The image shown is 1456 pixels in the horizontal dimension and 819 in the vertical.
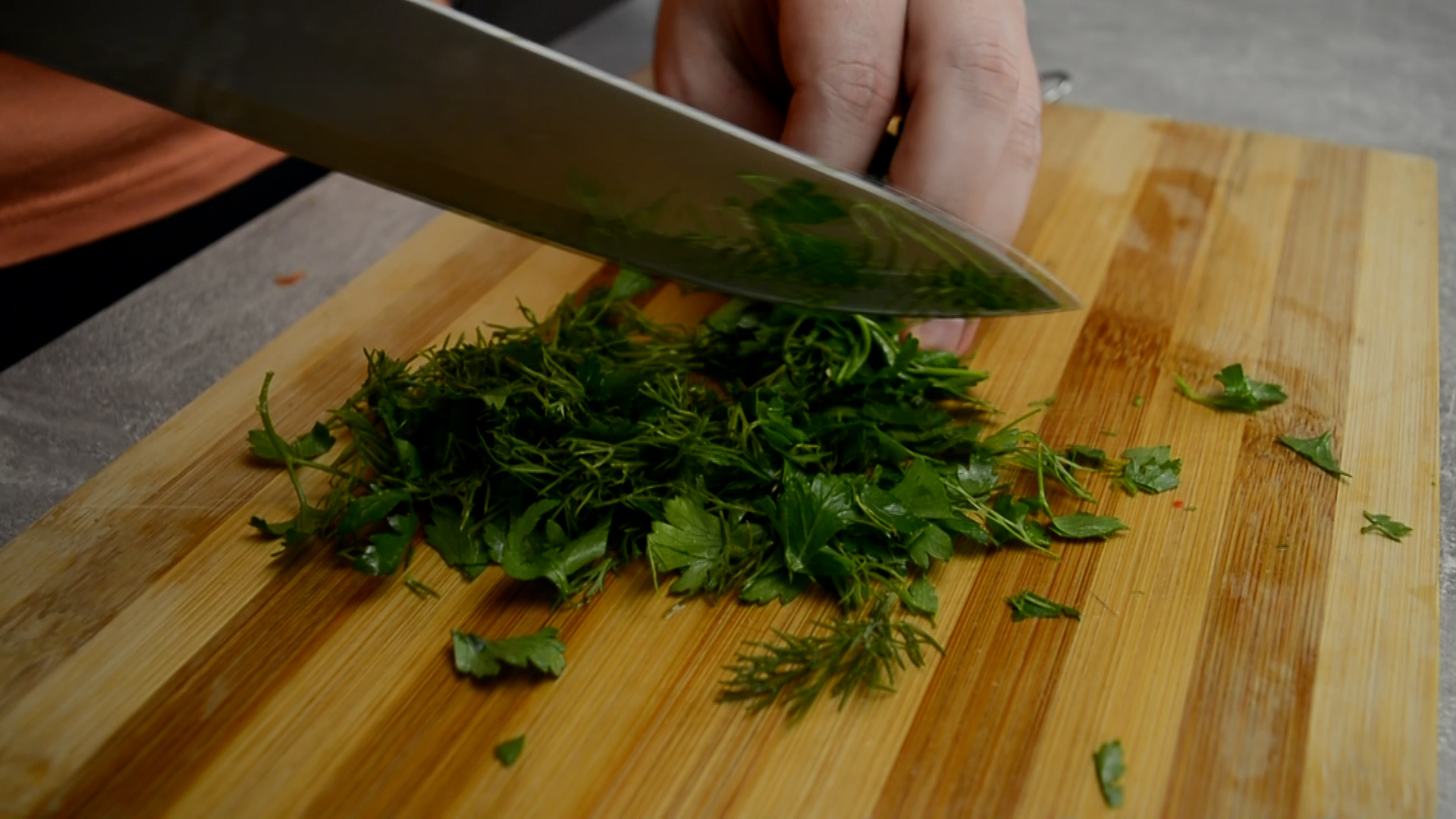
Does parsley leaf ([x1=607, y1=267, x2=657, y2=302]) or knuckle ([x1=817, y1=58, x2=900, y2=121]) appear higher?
knuckle ([x1=817, y1=58, x2=900, y2=121])

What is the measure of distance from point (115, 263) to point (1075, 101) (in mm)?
2287

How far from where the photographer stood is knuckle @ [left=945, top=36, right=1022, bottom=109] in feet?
5.74

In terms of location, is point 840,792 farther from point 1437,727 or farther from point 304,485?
point 304,485

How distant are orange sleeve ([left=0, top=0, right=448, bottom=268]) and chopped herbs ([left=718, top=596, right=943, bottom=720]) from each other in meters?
1.56

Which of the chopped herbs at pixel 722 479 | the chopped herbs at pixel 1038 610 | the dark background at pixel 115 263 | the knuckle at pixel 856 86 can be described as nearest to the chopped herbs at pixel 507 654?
the chopped herbs at pixel 722 479

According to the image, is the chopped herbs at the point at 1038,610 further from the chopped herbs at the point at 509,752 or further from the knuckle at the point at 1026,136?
the knuckle at the point at 1026,136

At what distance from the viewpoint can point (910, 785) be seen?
1288 mm

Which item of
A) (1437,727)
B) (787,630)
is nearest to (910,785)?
(787,630)

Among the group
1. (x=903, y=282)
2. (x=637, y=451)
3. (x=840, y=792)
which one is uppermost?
(x=903, y=282)

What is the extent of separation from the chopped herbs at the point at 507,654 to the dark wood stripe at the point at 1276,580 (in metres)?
0.71

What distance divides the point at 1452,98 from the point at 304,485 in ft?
9.49

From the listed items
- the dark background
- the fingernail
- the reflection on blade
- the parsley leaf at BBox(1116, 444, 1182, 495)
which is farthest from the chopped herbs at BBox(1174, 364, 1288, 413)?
the dark background

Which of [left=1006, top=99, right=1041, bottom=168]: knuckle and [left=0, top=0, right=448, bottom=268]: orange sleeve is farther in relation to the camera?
[left=0, top=0, right=448, bottom=268]: orange sleeve

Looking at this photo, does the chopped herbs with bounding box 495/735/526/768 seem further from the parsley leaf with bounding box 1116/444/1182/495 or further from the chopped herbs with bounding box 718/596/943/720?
the parsley leaf with bounding box 1116/444/1182/495
